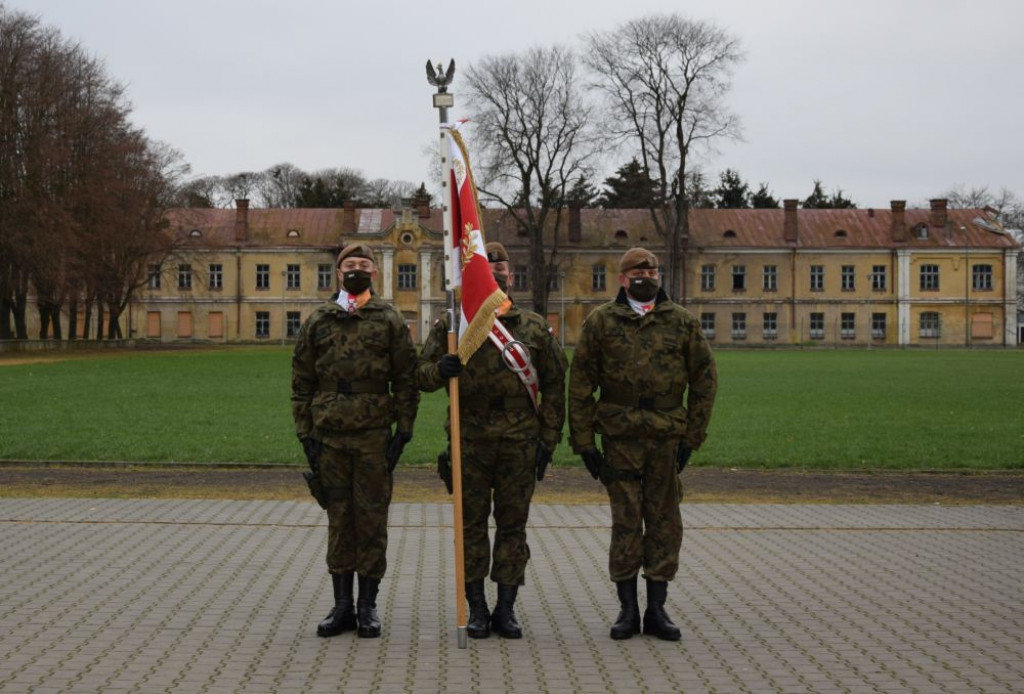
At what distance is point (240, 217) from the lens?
292ft

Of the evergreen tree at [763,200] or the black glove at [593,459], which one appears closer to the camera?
the black glove at [593,459]

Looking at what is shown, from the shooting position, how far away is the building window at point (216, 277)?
88.1m

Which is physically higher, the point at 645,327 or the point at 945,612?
the point at 645,327

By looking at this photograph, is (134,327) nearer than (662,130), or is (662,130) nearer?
(662,130)

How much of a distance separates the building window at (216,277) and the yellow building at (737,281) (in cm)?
7

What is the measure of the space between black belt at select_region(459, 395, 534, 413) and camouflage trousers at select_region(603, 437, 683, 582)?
58 centimetres

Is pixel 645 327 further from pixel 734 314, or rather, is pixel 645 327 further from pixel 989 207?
pixel 989 207

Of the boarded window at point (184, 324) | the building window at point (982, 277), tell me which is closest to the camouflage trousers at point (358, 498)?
the boarded window at point (184, 324)

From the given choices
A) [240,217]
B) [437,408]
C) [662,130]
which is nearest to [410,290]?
[240,217]

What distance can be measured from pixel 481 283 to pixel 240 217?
8391cm

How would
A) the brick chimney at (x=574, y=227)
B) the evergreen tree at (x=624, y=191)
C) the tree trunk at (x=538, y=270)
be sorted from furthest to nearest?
the brick chimney at (x=574, y=227), the evergreen tree at (x=624, y=191), the tree trunk at (x=538, y=270)

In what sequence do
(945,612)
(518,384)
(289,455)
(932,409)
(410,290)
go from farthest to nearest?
1. (410,290)
2. (932,409)
3. (289,455)
4. (945,612)
5. (518,384)

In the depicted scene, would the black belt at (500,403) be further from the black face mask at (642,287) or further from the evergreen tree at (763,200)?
the evergreen tree at (763,200)

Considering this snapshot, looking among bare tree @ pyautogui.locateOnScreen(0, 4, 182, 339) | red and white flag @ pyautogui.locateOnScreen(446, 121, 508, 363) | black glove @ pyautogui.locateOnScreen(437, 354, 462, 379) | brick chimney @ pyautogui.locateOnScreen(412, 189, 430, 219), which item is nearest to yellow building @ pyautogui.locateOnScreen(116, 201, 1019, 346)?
brick chimney @ pyautogui.locateOnScreen(412, 189, 430, 219)
